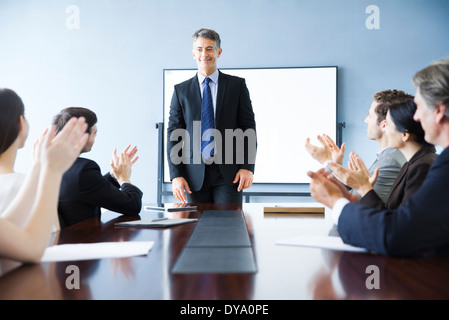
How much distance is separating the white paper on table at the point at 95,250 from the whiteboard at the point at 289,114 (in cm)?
376

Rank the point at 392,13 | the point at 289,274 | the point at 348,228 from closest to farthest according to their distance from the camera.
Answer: the point at 289,274, the point at 348,228, the point at 392,13

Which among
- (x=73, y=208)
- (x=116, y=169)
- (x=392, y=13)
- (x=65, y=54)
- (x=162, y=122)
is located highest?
(x=392, y=13)

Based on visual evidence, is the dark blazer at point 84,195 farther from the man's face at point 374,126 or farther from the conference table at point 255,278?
the man's face at point 374,126

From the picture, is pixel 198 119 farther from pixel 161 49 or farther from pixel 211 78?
pixel 161 49

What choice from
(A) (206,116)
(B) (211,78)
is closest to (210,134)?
(A) (206,116)

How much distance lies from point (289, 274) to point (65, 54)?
5005mm

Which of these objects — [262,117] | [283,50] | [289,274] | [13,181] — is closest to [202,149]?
[13,181]

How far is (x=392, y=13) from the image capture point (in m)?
4.93

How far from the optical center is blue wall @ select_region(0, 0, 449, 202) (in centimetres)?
494

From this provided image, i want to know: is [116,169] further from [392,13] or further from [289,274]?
[392,13]

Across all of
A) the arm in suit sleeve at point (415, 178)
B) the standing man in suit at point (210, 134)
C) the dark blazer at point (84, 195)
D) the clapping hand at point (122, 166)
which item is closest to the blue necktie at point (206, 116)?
the standing man in suit at point (210, 134)

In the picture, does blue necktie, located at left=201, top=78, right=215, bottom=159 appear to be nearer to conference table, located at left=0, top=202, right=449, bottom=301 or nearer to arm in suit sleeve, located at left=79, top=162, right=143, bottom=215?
arm in suit sleeve, located at left=79, top=162, right=143, bottom=215

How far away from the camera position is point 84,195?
79.3 inches

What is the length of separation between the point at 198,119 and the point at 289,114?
90.9 inches
